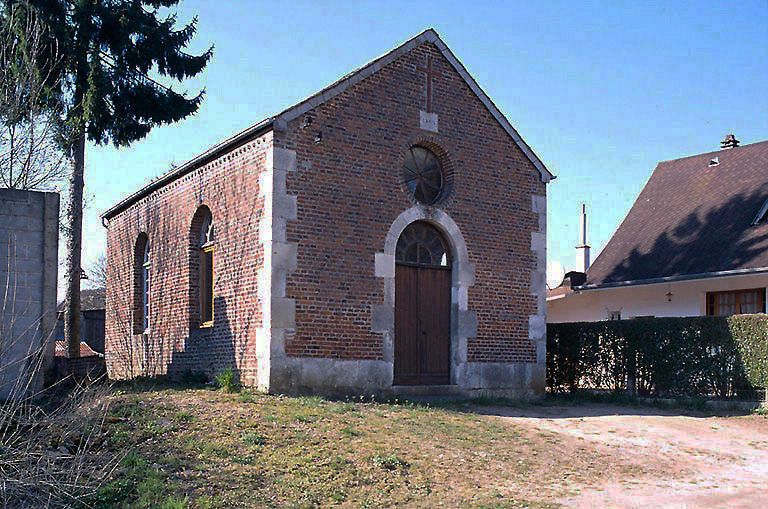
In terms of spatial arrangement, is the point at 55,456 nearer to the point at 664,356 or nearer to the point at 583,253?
the point at 664,356

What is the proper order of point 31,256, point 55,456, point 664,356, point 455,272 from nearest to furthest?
point 55,456 < point 31,256 < point 455,272 < point 664,356

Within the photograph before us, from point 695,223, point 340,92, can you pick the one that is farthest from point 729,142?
point 340,92

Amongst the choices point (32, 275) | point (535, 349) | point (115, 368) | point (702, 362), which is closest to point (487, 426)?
point (535, 349)

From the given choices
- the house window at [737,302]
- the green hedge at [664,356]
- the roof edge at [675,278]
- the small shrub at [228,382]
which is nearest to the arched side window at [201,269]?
the small shrub at [228,382]

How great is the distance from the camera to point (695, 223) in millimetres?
22312

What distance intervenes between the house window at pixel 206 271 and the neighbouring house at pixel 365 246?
0.13 feet

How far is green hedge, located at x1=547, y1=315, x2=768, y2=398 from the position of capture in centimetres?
1586

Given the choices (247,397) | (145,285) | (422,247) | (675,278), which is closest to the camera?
(247,397)

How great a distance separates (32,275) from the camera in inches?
487

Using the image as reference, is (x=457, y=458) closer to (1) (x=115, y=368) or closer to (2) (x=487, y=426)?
(2) (x=487, y=426)

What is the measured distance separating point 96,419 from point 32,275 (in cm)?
383

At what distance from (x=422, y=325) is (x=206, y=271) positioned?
4366 mm

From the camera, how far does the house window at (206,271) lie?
640 inches

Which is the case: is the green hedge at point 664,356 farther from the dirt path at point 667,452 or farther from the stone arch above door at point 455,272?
the stone arch above door at point 455,272
